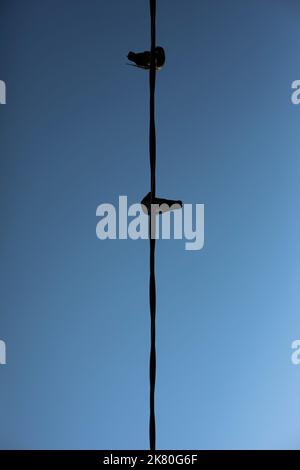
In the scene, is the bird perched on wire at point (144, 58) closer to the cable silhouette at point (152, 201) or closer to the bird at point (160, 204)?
the cable silhouette at point (152, 201)

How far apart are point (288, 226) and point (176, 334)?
1.39ft

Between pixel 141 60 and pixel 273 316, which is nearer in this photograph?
pixel 141 60

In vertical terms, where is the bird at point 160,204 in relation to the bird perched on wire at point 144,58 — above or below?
below

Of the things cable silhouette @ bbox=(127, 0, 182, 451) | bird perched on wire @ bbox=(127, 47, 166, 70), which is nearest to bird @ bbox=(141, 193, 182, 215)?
cable silhouette @ bbox=(127, 0, 182, 451)

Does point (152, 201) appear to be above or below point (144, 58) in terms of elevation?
below

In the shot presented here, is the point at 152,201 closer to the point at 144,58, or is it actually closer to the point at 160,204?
the point at 160,204

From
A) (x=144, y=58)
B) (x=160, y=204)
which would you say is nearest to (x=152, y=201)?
(x=160, y=204)

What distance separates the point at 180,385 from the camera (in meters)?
1.35

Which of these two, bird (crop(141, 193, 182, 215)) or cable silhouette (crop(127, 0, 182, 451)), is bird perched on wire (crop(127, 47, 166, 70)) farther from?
bird (crop(141, 193, 182, 215))

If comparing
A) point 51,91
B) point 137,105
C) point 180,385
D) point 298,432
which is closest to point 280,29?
point 137,105

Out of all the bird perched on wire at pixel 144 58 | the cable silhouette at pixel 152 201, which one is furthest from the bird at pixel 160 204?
the bird perched on wire at pixel 144 58

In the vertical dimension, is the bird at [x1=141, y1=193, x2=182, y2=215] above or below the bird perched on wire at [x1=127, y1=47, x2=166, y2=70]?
below
